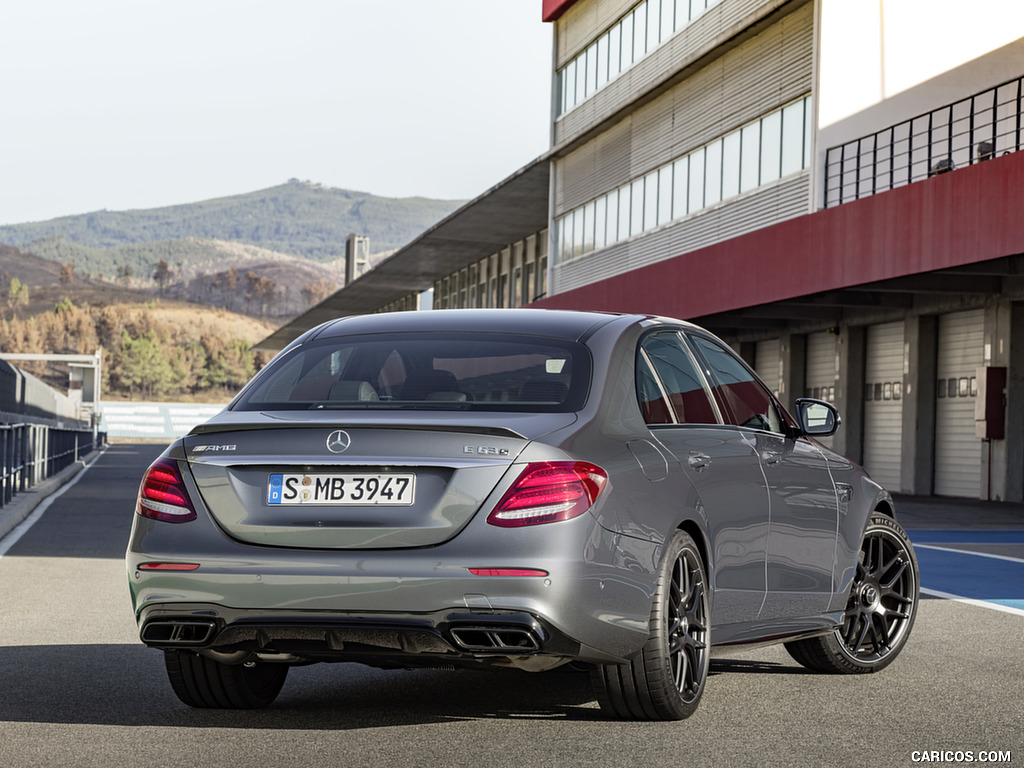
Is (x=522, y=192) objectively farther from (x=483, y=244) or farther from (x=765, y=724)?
(x=765, y=724)

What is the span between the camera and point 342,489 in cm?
509

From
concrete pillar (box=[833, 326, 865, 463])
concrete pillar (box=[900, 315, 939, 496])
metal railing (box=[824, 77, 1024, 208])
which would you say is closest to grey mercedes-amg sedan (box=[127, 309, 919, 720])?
metal railing (box=[824, 77, 1024, 208])

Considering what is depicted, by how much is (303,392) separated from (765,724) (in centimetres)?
219

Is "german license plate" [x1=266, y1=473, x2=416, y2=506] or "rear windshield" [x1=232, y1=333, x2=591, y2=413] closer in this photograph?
"german license plate" [x1=266, y1=473, x2=416, y2=506]

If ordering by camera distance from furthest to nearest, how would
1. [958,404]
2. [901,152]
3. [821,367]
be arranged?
[821,367]
[958,404]
[901,152]

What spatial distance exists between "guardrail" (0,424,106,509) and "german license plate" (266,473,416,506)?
13505 mm

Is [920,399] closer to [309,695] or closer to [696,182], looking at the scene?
[696,182]

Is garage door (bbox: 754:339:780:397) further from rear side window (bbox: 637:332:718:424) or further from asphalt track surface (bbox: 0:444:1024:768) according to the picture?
rear side window (bbox: 637:332:718:424)

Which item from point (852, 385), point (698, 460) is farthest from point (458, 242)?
point (698, 460)

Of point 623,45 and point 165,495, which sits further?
point 623,45

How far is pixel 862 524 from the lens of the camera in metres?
7.10

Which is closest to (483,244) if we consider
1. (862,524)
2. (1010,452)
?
(1010,452)

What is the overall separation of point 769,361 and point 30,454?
20017mm

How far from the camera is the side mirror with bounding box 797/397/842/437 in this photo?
22.3ft
